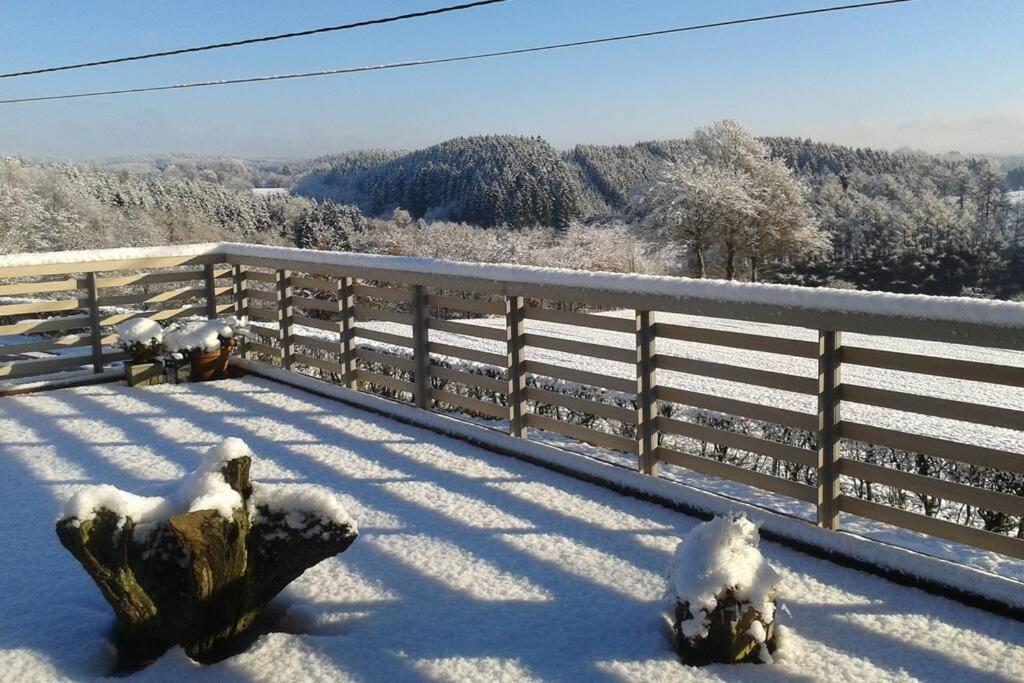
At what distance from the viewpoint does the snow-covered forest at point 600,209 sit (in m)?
33.6

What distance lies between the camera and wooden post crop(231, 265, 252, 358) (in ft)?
22.2

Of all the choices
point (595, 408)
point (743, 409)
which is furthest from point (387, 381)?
point (743, 409)

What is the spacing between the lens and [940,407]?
2.77 metres

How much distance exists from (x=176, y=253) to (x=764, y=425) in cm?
455

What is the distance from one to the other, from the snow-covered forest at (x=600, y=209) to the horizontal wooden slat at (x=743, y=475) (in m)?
29.1

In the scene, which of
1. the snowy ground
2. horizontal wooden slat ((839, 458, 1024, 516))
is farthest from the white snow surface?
horizontal wooden slat ((839, 458, 1024, 516))

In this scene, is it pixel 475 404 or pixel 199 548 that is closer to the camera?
pixel 199 548

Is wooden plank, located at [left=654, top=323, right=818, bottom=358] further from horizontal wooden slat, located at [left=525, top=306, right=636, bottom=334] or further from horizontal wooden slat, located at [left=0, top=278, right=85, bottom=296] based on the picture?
horizontal wooden slat, located at [left=0, top=278, right=85, bottom=296]

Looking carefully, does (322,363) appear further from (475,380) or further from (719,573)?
(719,573)

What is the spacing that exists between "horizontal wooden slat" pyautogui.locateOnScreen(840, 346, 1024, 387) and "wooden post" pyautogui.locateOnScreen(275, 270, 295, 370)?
4.21m

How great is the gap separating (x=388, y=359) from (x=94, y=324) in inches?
99.5

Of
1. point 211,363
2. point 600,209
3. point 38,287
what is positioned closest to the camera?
point 38,287

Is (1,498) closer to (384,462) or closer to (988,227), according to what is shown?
(384,462)

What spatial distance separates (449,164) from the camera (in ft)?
174
